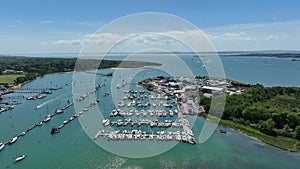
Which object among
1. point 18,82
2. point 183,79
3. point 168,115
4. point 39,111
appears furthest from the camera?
point 18,82

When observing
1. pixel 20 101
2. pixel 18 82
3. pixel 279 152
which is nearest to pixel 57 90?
pixel 20 101

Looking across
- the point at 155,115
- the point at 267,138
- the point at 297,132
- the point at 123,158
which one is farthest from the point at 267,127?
the point at 123,158

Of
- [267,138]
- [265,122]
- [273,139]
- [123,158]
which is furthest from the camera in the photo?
[265,122]

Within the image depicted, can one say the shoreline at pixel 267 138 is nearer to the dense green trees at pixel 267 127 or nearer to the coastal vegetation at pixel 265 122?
the coastal vegetation at pixel 265 122

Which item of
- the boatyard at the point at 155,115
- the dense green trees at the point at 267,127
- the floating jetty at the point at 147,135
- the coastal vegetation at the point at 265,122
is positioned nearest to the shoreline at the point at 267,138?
the coastal vegetation at the point at 265,122

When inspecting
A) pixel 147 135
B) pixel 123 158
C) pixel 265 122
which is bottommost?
pixel 123 158

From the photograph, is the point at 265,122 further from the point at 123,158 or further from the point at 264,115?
the point at 123,158

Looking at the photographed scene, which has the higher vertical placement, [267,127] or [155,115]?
[267,127]

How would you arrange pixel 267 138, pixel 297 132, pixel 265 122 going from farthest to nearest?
pixel 265 122
pixel 267 138
pixel 297 132

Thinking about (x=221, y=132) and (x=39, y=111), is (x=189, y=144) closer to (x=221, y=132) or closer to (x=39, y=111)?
(x=221, y=132)

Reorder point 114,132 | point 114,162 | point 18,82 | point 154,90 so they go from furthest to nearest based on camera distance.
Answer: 1. point 18,82
2. point 154,90
3. point 114,132
4. point 114,162

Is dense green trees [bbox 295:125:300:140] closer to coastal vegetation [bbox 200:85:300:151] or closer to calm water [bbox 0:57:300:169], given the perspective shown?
coastal vegetation [bbox 200:85:300:151]
